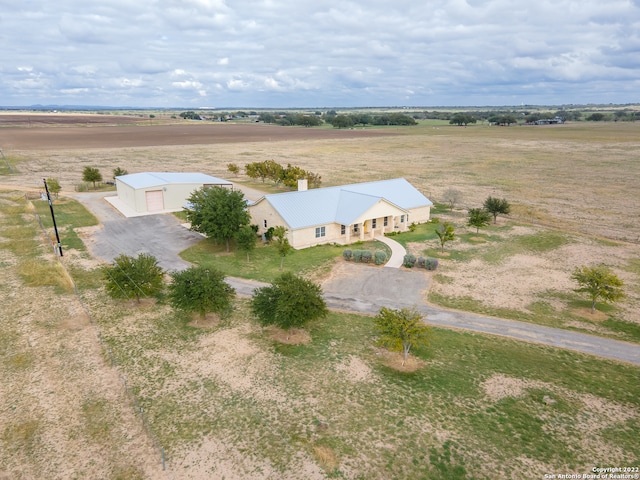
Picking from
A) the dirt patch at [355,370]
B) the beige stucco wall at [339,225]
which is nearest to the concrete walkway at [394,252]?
the beige stucco wall at [339,225]

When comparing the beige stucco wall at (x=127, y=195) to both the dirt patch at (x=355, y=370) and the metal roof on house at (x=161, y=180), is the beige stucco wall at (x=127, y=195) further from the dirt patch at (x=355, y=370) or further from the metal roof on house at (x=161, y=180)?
the dirt patch at (x=355, y=370)

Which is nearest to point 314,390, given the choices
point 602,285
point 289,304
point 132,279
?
point 289,304

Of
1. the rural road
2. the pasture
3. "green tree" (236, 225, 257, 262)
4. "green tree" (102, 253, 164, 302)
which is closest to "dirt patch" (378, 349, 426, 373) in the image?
the pasture

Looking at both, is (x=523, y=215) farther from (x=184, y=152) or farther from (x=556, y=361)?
(x=184, y=152)

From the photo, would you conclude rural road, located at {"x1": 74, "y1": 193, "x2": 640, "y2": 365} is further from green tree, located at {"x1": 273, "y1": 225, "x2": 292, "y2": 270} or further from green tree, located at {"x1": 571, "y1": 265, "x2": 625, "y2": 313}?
green tree, located at {"x1": 273, "y1": 225, "x2": 292, "y2": 270}

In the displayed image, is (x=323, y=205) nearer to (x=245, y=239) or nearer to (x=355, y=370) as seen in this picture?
(x=245, y=239)

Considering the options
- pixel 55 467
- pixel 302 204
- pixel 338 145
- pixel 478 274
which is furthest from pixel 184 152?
pixel 55 467
